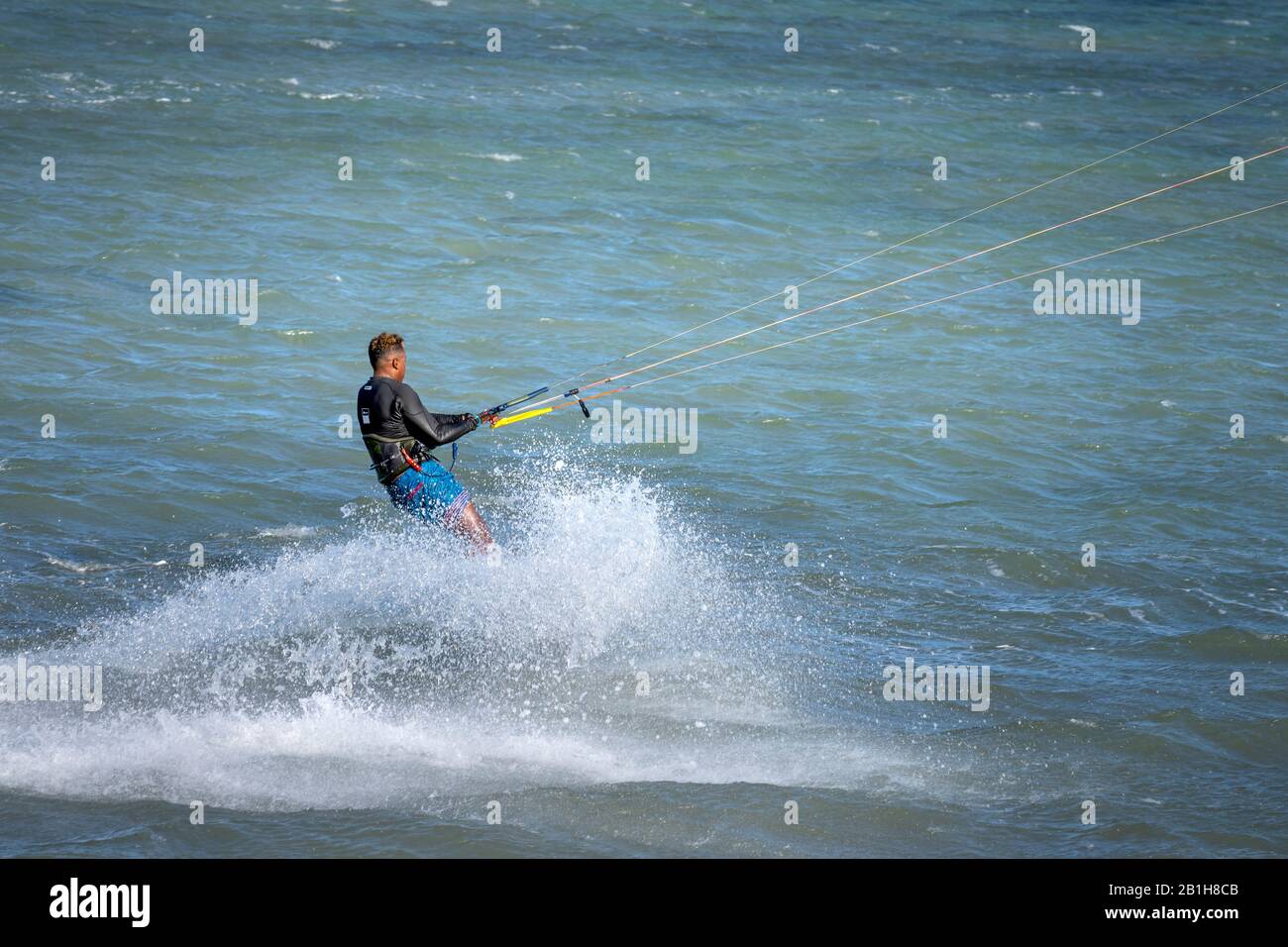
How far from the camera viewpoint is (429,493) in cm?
1084

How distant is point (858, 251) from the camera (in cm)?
2259

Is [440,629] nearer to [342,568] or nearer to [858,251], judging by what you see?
[342,568]

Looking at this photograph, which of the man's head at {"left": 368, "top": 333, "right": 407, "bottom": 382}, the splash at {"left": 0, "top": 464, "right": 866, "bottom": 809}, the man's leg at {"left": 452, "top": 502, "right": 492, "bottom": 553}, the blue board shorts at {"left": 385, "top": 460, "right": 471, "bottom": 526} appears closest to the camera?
the splash at {"left": 0, "top": 464, "right": 866, "bottom": 809}

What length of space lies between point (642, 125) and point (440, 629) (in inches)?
736

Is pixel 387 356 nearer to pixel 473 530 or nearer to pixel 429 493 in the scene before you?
pixel 429 493

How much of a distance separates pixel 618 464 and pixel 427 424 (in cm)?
426

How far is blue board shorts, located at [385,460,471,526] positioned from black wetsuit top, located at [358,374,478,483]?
122 mm

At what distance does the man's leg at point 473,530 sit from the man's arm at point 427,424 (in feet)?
2.17

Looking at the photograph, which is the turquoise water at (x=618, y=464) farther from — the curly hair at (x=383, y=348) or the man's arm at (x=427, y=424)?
the curly hair at (x=383, y=348)

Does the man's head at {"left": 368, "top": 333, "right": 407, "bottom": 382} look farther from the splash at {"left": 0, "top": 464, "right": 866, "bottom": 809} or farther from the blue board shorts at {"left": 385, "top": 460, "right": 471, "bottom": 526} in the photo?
the splash at {"left": 0, "top": 464, "right": 866, "bottom": 809}

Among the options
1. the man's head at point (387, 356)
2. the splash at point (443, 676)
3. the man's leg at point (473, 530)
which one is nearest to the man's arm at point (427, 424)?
the man's head at point (387, 356)

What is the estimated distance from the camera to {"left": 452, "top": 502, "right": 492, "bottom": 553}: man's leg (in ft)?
36.2

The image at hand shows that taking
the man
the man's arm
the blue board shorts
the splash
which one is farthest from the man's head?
the splash
